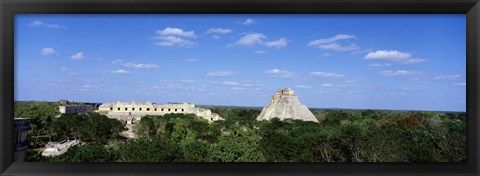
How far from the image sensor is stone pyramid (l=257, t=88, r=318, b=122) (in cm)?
169

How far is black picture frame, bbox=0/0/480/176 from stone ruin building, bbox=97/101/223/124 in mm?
192

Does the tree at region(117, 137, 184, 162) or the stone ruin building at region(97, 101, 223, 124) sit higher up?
the stone ruin building at region(97, 101, 223, 124)

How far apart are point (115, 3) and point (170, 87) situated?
37cm

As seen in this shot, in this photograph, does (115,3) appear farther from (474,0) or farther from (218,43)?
(474,0)

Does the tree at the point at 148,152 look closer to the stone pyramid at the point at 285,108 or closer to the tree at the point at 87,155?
the tree at the point at 87,155

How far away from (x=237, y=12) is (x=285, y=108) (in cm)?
41

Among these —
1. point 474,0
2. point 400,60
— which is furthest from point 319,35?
point 474,0

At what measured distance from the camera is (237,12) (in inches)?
62.4

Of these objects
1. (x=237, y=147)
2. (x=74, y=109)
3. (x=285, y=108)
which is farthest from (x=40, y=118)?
(x=285, y=108)

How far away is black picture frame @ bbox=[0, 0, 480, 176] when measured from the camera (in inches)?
60.6

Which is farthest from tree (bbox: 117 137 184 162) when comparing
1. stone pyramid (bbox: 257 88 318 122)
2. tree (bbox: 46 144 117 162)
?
stone pyramid (bbox: 257 88 318 122)

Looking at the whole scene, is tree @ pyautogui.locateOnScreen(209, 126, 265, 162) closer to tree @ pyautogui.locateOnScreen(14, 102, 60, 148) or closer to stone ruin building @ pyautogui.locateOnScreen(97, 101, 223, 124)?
stone ruin building @ pyautogui.locateOnScreen(97, 101, 223, 124)

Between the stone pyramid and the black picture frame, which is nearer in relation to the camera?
the black picture frame

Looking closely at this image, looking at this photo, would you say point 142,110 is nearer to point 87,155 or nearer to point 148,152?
point 148,152
